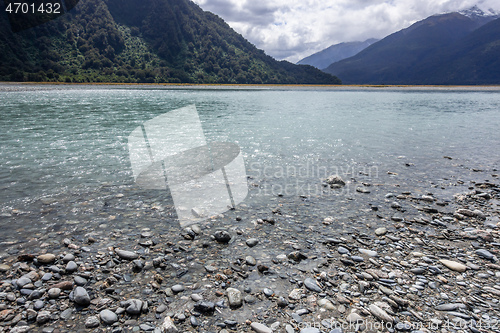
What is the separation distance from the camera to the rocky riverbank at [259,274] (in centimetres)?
390

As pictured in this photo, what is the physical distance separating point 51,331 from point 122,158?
35.3 feet

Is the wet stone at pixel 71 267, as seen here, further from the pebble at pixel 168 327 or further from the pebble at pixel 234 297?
the pebble at pixel 234 297

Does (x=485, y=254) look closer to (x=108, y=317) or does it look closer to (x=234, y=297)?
(x=234, y=297)

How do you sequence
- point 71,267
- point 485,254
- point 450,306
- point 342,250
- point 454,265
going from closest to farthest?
point 450,306, point 71,267, point 454,265, point 485,254, point 342,250

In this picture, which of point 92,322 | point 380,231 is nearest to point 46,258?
point 92,322

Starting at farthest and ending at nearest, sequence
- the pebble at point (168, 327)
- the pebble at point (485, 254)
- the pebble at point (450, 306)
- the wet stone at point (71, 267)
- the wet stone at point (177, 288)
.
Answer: the pebble at point (485, 254) < the wet stone at point (71, 267) < the wet stone at point (177, 288) < the pebble at point (450, 306) < the pebble at point (168, 327)

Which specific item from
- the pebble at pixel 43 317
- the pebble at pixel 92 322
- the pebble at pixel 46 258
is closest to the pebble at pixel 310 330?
the pebble at pixel 92 322

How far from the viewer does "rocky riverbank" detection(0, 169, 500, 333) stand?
3904 mm

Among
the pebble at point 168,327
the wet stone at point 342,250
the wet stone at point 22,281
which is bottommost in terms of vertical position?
the wet stone at point 342,250

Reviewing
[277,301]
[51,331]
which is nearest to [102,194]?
[51,331]

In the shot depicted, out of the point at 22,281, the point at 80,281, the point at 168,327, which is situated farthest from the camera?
the point at 80,281

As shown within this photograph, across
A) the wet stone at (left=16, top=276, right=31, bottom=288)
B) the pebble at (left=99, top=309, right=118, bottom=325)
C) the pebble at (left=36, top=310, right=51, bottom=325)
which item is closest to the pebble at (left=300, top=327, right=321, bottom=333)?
the pebble at (left=99, top=309, right=118, bottom=325)

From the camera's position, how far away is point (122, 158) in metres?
13.3

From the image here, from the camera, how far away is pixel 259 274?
16.7 feet
